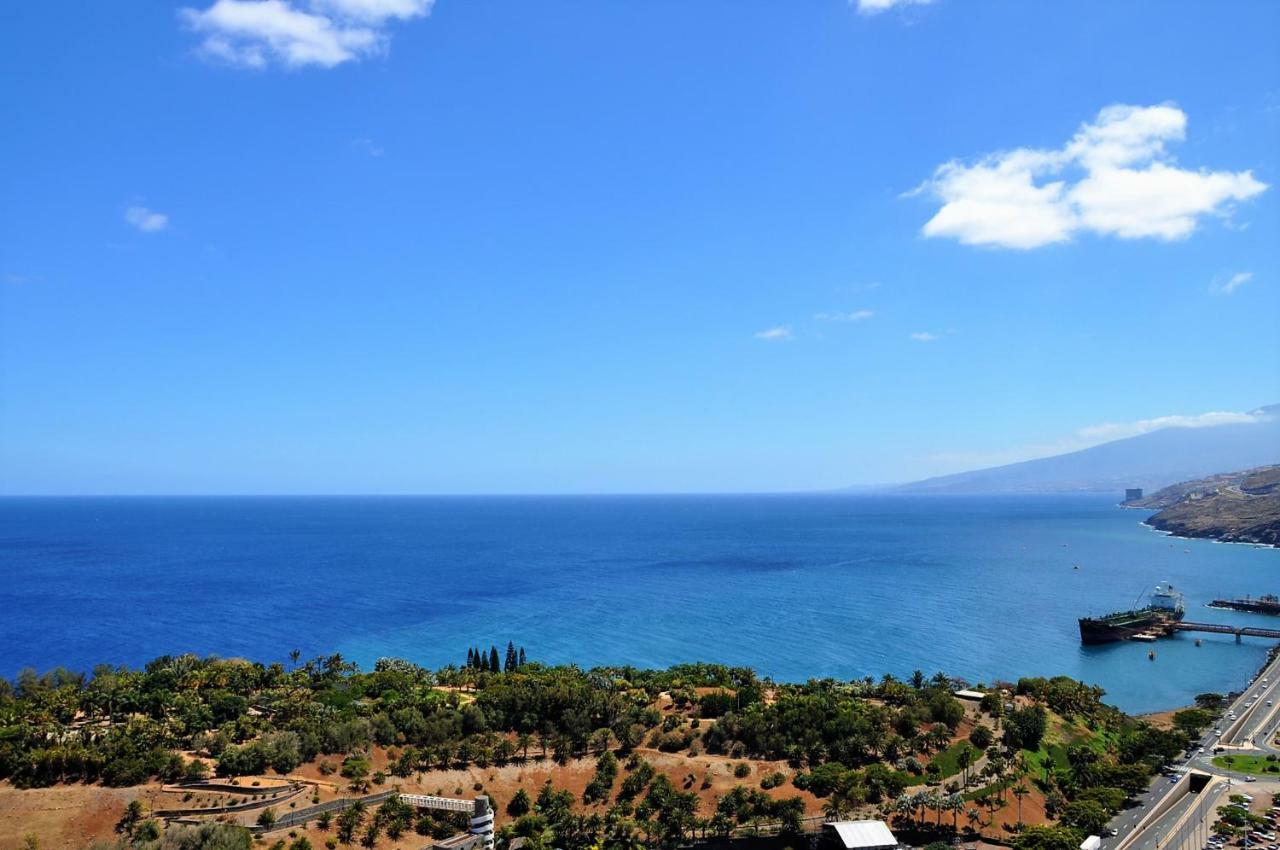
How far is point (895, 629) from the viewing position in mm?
101000

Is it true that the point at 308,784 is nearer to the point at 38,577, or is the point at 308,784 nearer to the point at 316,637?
the point at 316,637

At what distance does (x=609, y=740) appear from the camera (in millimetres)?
50125

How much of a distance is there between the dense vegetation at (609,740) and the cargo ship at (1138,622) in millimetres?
41887

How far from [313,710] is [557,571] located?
11007 centimetres

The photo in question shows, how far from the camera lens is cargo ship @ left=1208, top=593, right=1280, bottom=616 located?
389 ft

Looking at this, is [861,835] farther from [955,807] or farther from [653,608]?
[653,608]

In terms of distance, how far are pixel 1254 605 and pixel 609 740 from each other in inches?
4785

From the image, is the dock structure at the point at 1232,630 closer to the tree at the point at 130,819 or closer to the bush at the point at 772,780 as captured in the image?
the bush at the point at 772,780

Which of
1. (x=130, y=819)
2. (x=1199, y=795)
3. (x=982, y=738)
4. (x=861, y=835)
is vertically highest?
(x=130, y=819)

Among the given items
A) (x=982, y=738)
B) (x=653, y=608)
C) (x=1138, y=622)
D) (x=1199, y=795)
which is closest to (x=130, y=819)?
(x=982, y=738)

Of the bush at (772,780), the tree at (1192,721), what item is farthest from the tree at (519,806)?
the tree at (1192,721)

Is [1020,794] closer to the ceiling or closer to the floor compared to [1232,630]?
closer to the ceiling

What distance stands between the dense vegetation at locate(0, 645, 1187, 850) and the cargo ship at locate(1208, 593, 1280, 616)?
78.3 m

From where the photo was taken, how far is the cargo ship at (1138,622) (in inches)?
3935
